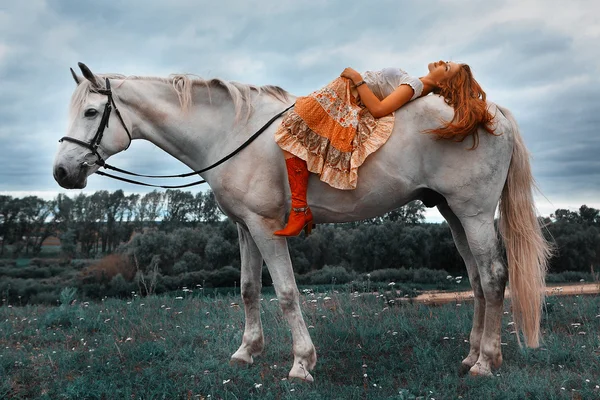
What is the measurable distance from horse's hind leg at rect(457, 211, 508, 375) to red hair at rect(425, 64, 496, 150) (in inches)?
29.3

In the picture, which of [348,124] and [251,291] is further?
[251,291]

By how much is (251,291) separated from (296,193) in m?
1.39

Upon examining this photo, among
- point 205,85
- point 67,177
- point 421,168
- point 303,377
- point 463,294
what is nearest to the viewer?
point 303,377

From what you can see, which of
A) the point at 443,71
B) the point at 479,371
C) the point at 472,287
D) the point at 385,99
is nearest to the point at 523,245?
the point at 472,287

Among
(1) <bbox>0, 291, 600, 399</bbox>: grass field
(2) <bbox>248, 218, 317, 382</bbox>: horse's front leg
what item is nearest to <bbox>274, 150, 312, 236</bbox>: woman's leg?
(2) <bbox>248, 218, 317, 382</bbox>: horse's front leg

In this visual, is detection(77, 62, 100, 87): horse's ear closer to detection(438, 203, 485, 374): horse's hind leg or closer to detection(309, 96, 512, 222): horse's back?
detection(309, 96, 512, 222): horse's back

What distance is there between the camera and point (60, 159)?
416cm

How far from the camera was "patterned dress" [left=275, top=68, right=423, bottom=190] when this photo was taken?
418 cm

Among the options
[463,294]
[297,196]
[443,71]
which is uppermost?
[443,71]

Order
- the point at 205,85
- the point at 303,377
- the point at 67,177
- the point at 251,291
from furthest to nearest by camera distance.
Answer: the point at 251,291, the point at 205,85, the point at 67,177, the point at 303,377

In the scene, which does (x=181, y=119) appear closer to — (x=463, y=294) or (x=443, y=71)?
(x=443, y=71)

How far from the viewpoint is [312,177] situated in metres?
4.31

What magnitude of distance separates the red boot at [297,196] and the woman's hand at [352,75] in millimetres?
957

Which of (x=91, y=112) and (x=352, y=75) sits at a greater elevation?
(x=352, y=75)
